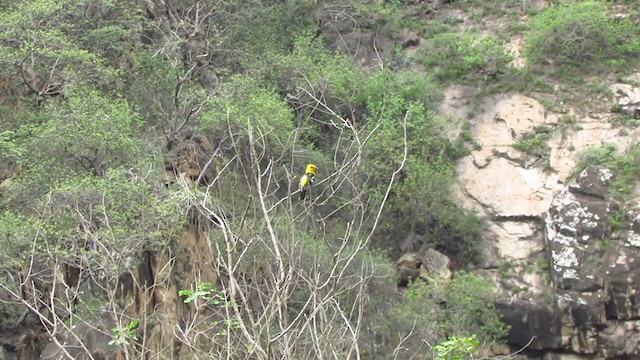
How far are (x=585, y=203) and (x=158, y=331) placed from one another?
9008mm

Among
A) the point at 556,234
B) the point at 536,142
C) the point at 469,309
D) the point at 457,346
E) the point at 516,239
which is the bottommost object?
the point at 516,239

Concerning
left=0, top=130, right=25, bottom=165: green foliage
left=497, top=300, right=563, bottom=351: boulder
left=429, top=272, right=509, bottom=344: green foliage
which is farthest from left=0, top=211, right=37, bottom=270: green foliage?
left=497, top=300, right=563, bottom=351: boulder

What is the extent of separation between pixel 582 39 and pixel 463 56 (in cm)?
257

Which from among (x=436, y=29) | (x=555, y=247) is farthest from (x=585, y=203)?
(x=436, y=29)

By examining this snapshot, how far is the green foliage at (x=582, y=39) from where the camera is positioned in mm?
22047

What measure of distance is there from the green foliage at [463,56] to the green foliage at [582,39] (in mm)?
763

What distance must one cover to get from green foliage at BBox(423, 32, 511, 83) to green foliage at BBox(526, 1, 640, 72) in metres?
0.76

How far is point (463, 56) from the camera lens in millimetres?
22734

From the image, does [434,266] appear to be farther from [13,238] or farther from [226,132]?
[13,238]

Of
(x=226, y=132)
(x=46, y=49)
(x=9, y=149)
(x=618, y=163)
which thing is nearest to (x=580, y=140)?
(x=618, y=163)

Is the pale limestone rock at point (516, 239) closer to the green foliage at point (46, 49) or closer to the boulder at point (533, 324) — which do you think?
the boulder at point (533, 324)

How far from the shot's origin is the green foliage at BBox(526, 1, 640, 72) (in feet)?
72.3

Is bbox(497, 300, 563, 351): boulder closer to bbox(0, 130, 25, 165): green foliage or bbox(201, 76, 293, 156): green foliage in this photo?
bbox(201, 76, 293, 156): green foliage

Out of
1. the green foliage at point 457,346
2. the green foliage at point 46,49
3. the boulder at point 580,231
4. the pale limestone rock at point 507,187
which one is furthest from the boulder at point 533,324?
the green foliage at point 457,346
